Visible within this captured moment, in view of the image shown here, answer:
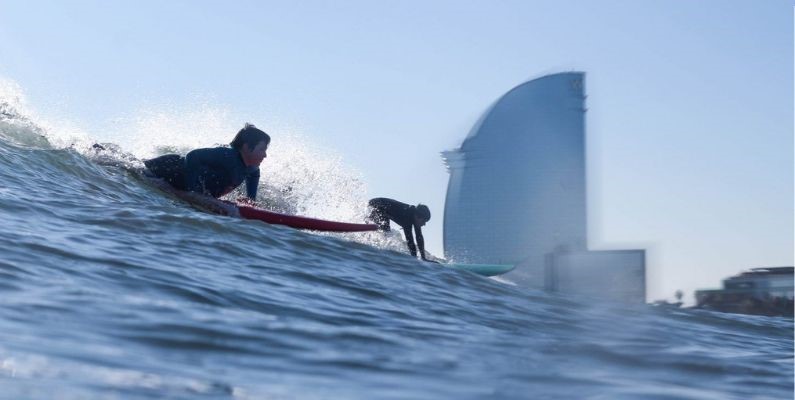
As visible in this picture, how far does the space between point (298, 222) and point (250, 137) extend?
84cm

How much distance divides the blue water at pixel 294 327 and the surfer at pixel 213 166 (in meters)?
1.42

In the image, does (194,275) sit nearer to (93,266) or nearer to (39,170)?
(93,266)

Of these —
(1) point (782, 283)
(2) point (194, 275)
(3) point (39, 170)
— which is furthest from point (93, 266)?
(1) point (782, 283)

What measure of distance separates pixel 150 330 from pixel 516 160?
5421 centimetres

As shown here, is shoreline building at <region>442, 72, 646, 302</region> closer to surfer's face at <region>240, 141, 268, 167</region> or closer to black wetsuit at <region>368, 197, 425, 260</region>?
black wetsuit at <region>368, 197, 425, 260</region>

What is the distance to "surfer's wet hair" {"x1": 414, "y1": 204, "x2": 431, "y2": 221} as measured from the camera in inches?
397

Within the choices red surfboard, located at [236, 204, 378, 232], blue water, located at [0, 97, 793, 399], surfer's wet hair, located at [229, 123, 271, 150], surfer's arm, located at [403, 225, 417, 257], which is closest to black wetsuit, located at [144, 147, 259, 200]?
surfer's wet hair, located at [229, 123, 271, 150]

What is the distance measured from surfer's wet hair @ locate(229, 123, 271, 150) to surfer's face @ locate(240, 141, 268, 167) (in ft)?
0.08

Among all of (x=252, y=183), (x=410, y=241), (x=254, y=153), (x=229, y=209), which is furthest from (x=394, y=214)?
(x=229, y=209)

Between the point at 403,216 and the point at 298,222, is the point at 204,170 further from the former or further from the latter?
the point at 403,216

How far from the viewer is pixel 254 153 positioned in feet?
26.2

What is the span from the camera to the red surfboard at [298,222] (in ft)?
25.1

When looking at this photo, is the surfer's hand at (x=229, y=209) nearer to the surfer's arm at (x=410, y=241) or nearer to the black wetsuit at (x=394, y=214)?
the surfer's arm at (x=410, y=241)

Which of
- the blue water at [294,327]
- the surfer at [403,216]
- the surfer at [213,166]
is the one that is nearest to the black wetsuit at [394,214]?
the surfer at [403,216]
